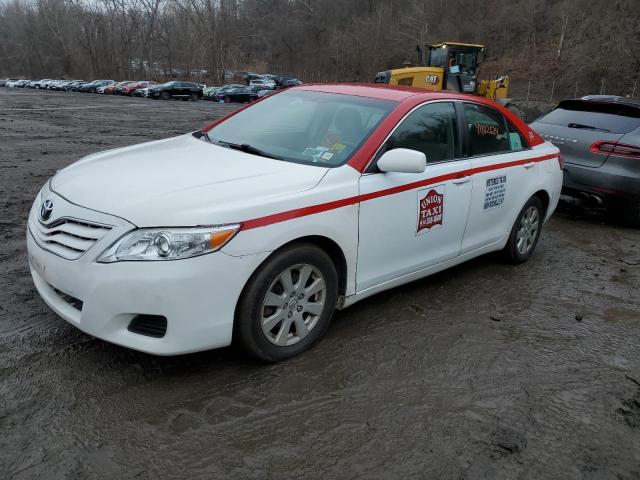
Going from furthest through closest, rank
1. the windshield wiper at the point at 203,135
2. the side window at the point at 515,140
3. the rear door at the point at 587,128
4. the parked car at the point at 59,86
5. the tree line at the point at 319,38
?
the parked car at the point at 59,86
the tree line at the point at 319,38
the rear door at the point at 587,128
the side window at the point at 515,140
the windshield wiper at the point at 203,135

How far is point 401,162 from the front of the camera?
337cm

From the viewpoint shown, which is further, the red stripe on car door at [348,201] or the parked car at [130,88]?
the parked car at [130,88]

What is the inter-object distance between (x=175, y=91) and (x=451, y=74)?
29178mm

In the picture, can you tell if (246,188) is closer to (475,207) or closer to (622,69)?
(475,207)

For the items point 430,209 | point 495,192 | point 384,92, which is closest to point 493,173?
point 495,192

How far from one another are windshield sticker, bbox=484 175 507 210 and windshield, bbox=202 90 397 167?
1.16 meters

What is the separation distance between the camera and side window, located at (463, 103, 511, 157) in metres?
4.30

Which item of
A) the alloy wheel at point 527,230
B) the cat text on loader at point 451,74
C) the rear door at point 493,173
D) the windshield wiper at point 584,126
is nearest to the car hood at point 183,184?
the rear door at point 493,173

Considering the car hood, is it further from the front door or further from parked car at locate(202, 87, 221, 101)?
parked car at locate(202, 87, 221, 101)

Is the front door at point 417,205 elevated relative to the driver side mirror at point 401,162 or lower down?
lower down

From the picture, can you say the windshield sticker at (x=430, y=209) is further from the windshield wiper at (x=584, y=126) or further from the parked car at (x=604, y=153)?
the windshield wiper at (x=584, y=126)

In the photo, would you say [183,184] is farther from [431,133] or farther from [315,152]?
[431,133]

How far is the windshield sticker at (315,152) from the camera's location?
351 centimetres

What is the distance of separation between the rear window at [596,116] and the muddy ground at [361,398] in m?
2.89
